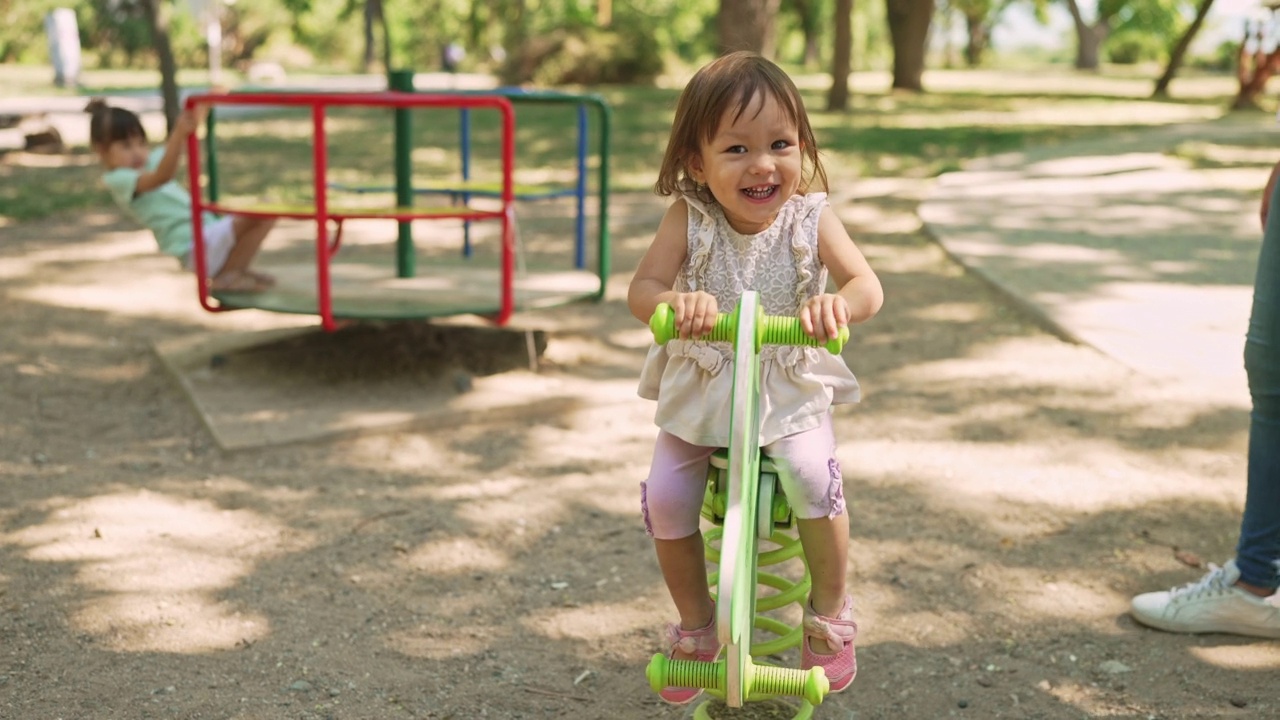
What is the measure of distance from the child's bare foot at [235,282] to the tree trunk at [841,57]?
42.1 ft

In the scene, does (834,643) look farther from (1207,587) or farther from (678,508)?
(1207,587)

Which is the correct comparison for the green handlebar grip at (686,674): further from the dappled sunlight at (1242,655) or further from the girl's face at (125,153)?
→ the girl's face at (125,153)

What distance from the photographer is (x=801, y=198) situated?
7.98 ft

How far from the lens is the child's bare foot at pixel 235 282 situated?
4.95 meters

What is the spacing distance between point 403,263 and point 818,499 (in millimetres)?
3534

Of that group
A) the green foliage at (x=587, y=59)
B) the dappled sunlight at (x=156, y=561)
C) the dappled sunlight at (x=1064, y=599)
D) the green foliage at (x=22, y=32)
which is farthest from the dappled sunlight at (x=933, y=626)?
the green foliage at (x=22, y=32)

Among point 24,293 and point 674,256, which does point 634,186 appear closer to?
point 24,293

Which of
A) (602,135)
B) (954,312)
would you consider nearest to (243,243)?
(602,135)

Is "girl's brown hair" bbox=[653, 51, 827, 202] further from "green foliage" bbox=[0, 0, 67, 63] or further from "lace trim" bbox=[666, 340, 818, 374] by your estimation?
"green foliage" bbox=[0, 0, 67, 63]

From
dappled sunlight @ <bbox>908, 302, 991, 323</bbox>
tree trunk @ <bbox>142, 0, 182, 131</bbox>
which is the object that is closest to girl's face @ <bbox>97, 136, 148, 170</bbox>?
dappled sunlight @ <bbox>908, 302, 991, 323</bbox>

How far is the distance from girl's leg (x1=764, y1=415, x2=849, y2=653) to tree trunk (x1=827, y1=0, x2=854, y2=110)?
15.0m

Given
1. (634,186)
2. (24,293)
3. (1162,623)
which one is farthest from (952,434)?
(634,186)

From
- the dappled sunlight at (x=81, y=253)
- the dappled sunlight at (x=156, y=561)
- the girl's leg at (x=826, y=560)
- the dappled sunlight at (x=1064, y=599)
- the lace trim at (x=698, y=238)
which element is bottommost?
the dappled sunlight at (x=81, y=253)

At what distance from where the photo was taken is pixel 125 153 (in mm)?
5312
